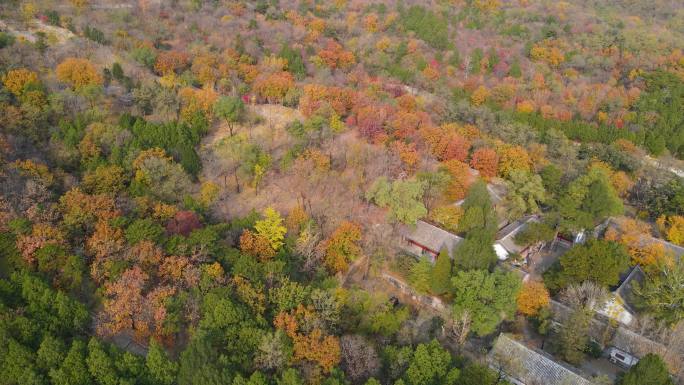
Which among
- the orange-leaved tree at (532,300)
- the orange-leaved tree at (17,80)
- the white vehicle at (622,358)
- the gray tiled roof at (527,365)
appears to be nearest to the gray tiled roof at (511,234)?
the orange-leaved tree at (532,300)

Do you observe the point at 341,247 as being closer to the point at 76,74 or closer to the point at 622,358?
the point at 622,358

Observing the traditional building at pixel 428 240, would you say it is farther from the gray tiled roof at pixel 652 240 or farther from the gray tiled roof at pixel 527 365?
the gray tiled roof at pixel 652 240

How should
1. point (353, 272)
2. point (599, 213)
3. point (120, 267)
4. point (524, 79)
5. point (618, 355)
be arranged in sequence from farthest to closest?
point (524, 79) < point (599, 213) < point (353, 272) < point (618, 355) < point (120, 267)

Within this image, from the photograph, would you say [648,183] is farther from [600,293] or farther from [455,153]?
[600,293]

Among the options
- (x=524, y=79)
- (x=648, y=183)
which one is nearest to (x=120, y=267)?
(x=648, y=183)

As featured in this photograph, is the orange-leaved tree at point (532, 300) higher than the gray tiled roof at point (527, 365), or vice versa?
the gray tiled roof at point (527, 365)

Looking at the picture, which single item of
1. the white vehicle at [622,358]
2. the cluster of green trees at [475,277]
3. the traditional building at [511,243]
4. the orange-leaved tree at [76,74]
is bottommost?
the white vehicle at [622,358]
